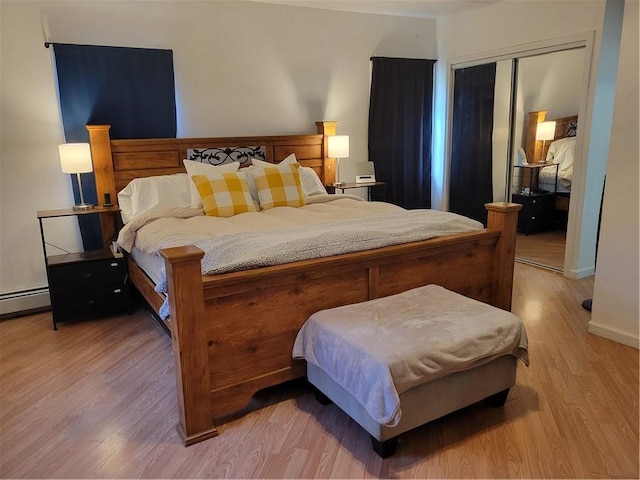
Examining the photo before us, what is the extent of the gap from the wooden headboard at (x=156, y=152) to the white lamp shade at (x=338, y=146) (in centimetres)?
17

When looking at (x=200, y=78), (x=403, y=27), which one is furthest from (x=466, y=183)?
(x=200, y=78)

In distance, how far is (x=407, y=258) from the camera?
2506 mm

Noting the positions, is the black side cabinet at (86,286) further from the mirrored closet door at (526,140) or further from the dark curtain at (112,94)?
the mirrored closet door at (526,140)

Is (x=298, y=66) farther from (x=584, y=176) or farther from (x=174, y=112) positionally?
(x=584, y=176)

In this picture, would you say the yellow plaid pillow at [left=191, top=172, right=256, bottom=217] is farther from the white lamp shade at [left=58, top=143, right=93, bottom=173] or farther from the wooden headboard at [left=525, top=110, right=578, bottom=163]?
the wooden headboard at [left=525, top=110, right=578, bottom=163]

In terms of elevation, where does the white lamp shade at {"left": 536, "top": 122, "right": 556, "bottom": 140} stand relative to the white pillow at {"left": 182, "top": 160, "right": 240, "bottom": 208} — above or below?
above

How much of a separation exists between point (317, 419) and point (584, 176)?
9.91 ft

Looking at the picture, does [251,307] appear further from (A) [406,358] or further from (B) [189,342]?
(A) [406,358]

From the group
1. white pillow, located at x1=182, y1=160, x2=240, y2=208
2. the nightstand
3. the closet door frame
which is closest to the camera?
the nightstand

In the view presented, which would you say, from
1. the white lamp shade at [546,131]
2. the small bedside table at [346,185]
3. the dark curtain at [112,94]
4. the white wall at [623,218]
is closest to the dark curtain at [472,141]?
the white lamp shade at [546,131]

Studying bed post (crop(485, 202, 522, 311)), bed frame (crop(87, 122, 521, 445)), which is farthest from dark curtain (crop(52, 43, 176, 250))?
bed post (crop(485, 202, 522, 311))

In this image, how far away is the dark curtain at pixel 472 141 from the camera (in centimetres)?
476

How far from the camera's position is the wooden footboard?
1917 mm

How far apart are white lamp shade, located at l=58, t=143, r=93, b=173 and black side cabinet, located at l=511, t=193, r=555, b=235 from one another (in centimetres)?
376
